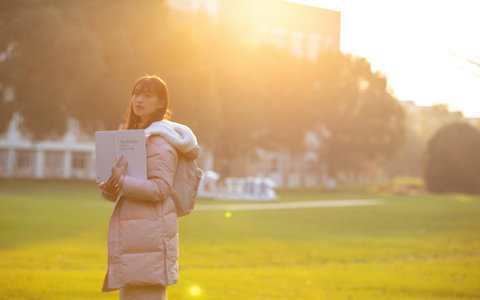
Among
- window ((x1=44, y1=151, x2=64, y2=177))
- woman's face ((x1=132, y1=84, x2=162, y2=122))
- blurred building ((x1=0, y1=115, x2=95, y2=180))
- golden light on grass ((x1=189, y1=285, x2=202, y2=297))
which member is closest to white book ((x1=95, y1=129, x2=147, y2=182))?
woman's face ((x1=132, y1=84, x2=162, y2=122))

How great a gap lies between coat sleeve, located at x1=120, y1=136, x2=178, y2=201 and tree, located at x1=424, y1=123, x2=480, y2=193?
4627 cm

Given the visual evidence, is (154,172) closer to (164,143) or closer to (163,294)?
(164,143)

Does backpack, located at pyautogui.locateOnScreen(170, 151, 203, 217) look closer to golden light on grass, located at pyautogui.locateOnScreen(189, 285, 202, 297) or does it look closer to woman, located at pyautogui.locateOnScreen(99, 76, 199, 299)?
woman, located at pyautogui.locateOnScreen(99, 76, 199, 299)

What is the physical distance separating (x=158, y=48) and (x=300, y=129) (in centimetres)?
2303

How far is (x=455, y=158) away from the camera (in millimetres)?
46562

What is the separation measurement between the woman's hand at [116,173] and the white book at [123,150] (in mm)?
30

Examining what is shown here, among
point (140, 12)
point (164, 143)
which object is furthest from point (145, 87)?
point (140, 12)

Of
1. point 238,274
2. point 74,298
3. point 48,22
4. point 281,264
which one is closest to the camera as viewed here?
point 74,298

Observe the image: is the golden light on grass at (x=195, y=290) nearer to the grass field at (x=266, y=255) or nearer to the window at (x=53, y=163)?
the grass field at (x=266, y=255)

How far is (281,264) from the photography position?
11039 mm

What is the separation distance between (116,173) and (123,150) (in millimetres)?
148

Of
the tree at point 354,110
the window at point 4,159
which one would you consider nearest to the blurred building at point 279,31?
the tree at point 354,110

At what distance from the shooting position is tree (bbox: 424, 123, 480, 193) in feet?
154

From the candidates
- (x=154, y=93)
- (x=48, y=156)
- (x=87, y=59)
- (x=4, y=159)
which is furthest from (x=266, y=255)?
(x=48, y=156)
